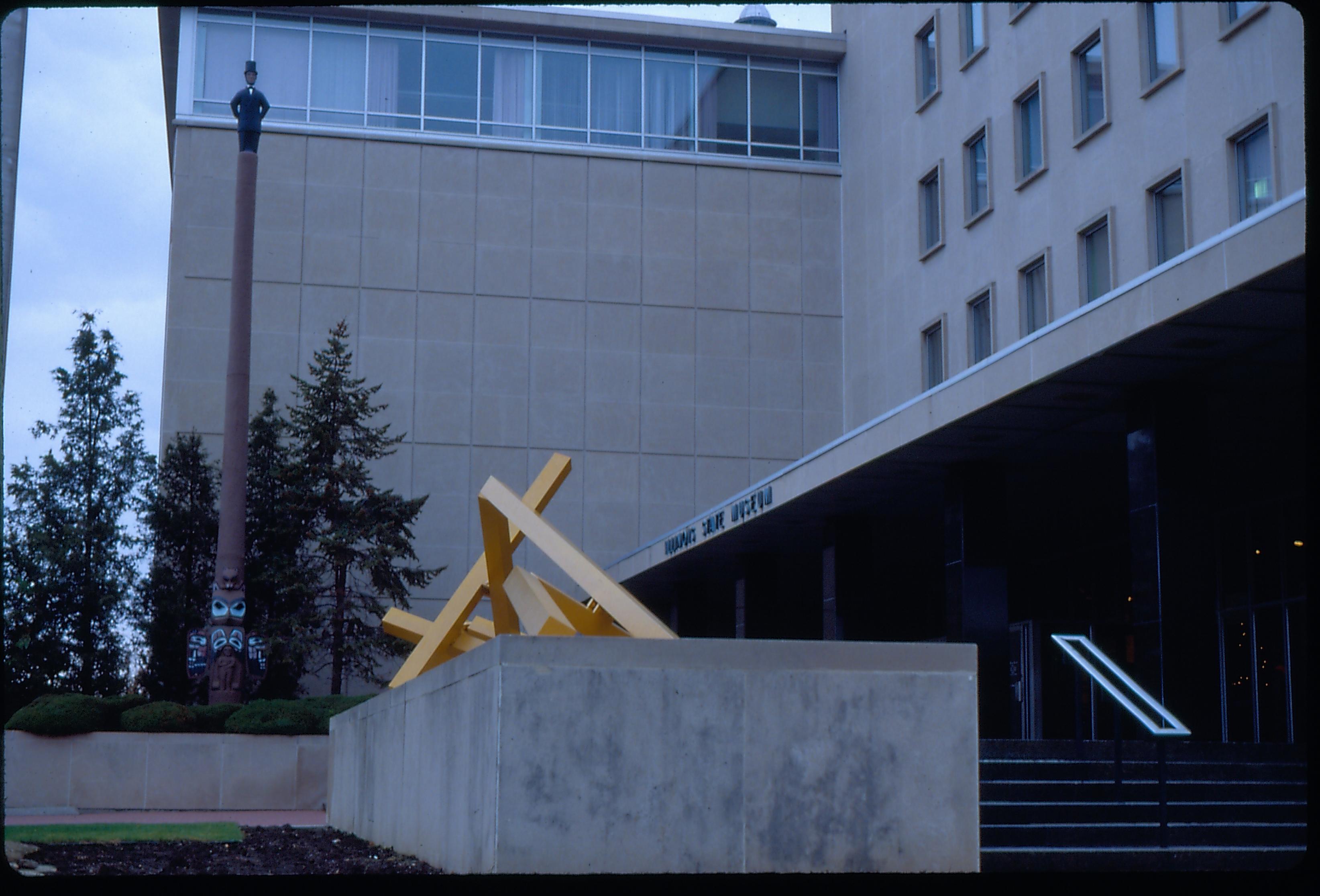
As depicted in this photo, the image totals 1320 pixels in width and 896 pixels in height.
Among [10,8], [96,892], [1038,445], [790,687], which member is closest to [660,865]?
[790,687]

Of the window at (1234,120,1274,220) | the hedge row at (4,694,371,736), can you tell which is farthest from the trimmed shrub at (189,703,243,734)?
the window at (1234,120,1274,220)

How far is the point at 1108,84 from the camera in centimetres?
2567

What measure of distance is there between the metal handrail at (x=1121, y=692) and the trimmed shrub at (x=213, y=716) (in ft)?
53.2

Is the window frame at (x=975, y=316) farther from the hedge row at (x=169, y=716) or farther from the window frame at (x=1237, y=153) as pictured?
the hedge row at (x=169, y=716)

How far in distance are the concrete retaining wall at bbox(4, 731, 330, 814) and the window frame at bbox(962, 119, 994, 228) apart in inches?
634

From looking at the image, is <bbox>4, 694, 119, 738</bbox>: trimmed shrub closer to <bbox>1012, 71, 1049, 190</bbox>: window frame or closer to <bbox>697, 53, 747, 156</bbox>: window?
<bbox>1012, 71, 1049, 190</bbox>: window frame

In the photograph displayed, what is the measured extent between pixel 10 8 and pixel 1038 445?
15.1 meters

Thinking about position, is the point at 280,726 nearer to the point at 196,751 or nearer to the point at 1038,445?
the point at 196,751

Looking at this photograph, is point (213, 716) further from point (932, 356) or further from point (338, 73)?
point (338, 73)

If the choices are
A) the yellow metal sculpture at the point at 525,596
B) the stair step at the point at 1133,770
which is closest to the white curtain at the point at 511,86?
the yellow metal sculpture at the point at 525,596

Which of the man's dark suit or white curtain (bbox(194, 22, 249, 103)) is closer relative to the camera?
the man's dark suit

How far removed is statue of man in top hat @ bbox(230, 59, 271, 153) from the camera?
3109 centimetres

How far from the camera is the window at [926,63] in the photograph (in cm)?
3284

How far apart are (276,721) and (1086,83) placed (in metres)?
17.8
